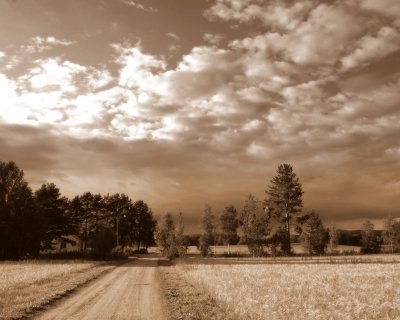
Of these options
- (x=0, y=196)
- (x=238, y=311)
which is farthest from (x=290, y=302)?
(x=0, y=196)

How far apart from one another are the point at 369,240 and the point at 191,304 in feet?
333

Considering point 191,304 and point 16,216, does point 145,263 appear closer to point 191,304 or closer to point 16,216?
point 16,216

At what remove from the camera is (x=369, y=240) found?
108 metres

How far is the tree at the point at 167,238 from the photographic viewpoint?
234ft

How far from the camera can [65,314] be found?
17.0m

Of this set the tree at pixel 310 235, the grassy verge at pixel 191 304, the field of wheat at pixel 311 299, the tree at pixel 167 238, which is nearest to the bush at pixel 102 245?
the tree at pixel 167 238

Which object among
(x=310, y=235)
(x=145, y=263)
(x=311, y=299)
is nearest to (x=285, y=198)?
(x=310, y=235)

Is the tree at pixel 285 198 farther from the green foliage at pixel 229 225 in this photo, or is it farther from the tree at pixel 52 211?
the tree at pixel 52 211

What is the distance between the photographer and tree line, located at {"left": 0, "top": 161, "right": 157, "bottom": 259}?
72.9 metres

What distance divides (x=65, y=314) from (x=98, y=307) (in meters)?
2.13

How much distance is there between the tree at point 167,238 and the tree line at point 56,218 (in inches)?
361

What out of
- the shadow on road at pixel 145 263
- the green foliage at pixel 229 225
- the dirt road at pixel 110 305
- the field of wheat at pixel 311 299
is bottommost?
the shadow on road at pixel 145 263

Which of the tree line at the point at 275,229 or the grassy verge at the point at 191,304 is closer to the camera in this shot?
the grassy verge at the point at 191,304

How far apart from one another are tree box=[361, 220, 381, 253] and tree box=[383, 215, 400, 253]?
20.3ft
